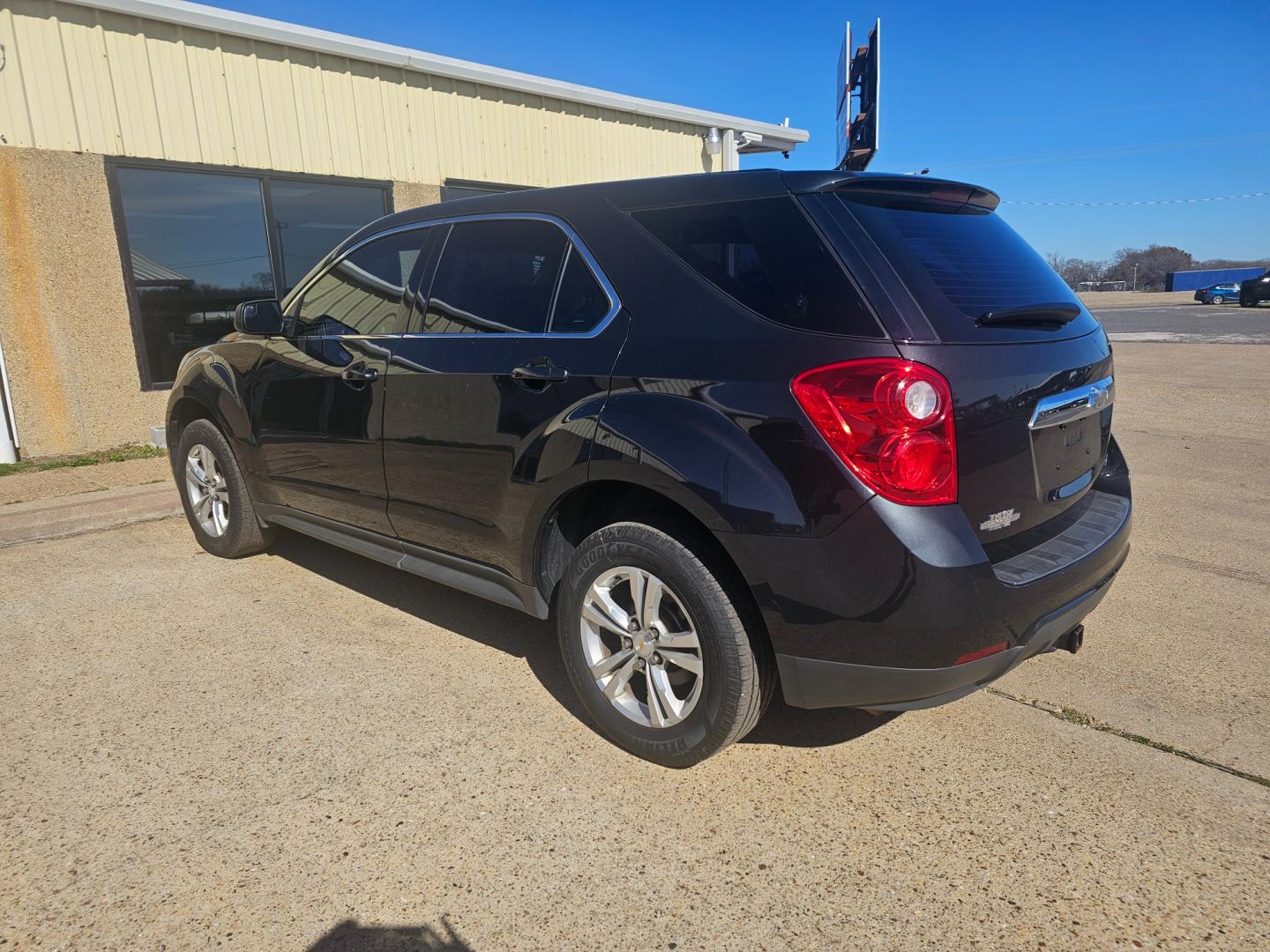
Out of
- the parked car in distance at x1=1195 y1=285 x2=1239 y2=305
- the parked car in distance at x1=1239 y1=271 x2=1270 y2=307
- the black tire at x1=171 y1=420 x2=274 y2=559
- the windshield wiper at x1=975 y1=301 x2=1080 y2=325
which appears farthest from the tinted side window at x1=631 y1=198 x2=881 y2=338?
the parked car in distance at x1=1195 y1=285 x2=1239 y2=305

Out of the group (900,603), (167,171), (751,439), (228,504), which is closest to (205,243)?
(167,171)

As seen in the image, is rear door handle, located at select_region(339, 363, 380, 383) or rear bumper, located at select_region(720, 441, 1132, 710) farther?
rear door handle, located at select_region(339, 363, 380, 383)

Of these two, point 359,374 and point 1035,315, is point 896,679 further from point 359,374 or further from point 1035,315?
point 359,374

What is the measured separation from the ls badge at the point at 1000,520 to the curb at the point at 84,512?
5.26 m

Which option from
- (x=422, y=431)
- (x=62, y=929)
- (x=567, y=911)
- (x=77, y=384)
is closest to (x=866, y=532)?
(x=567, y=911)

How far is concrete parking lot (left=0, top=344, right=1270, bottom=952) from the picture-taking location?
2.08m

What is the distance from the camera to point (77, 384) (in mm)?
7273

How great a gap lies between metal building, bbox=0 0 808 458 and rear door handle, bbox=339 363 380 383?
5.02 meters

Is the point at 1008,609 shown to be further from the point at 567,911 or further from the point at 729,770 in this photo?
the point at 567,911

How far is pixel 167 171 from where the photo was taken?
7449 mm

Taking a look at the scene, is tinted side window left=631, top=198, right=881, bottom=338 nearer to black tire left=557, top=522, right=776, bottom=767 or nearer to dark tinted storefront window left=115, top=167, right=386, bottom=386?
black tire left=557, top=522, right=776, bottom=767

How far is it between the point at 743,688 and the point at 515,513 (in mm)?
1007

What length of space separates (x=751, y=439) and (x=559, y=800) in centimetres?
123

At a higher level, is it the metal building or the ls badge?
the metal building
